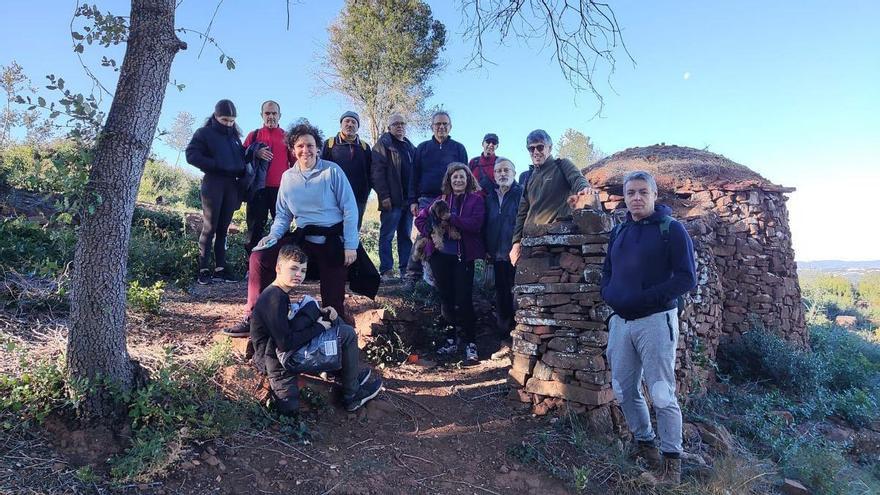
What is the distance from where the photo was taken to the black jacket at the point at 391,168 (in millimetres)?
6121

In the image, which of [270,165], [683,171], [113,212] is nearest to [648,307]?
[113,212]

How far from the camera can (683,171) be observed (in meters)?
9.03

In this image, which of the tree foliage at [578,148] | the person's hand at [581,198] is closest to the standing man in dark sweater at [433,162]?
the person's hand at [581,198]

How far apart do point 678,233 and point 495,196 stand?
2512mm

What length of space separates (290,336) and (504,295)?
2711 millimetres

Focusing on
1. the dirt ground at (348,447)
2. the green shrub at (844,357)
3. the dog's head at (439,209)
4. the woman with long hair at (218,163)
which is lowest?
the green shrub at (844,357)

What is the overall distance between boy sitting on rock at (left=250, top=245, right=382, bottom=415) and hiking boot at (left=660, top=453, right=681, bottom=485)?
2408 mm

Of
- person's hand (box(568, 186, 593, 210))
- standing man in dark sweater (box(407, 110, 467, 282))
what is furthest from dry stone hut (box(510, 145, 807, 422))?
standing man in dark sweater (box(407, 110, 467, 282))

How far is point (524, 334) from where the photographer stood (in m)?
4.71

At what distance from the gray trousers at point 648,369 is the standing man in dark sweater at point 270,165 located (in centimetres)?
401

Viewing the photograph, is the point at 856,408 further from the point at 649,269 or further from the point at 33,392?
the point at 33,392

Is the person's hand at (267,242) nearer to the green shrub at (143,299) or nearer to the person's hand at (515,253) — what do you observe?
the green shrub at (143,299)

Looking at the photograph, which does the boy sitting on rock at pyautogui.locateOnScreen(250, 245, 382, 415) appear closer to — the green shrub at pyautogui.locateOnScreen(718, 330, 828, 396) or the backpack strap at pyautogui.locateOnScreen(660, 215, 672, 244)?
the backpack strap at pyautogui.locateOnScreen(660, 215, 672, 244)

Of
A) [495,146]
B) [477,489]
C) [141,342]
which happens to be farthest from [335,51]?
[477,489]
